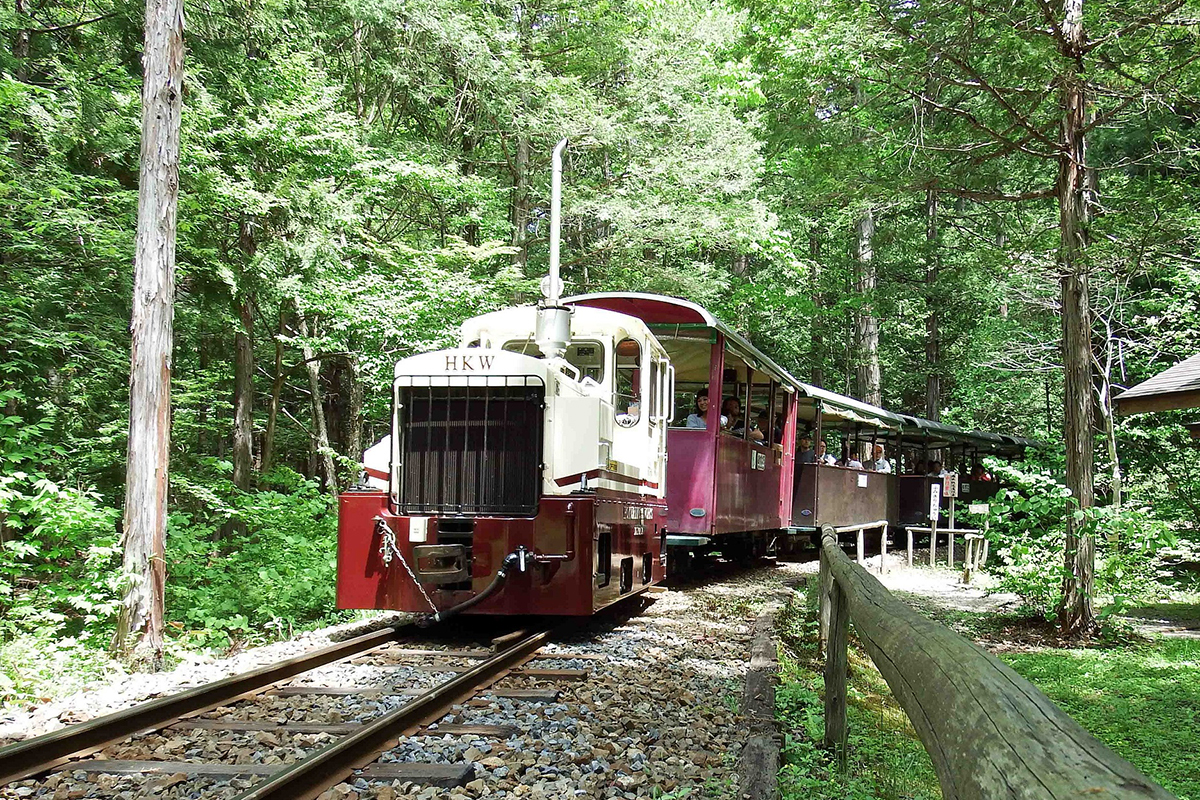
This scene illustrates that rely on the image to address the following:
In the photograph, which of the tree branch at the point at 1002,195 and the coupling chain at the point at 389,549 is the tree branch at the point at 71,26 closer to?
the coupling chain at the point at 389,549

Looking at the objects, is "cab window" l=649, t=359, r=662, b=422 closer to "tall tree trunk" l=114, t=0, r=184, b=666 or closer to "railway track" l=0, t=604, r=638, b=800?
"railway track" l=0, t=604, r=638, b=800

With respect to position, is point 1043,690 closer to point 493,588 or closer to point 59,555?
point 493,588

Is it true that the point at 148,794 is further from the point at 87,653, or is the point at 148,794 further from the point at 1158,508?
the point at 1158,508

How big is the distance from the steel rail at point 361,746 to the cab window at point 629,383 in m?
3.19

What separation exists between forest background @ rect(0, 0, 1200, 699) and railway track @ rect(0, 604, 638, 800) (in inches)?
68.3

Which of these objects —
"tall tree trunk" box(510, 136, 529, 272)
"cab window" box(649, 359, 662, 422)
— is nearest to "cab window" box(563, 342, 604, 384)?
"cab window" box(649, 359, 662, 422)

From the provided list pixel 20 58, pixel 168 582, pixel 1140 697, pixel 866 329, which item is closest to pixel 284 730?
pixel 1140 697

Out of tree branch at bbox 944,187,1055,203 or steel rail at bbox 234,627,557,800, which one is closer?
steel rail at bbox 234,627,557,800

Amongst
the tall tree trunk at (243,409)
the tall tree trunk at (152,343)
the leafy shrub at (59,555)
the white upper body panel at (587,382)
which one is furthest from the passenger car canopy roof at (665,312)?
the tall tree trunk at (243,409)

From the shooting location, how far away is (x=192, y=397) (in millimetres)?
13734

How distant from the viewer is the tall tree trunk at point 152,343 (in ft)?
24.7

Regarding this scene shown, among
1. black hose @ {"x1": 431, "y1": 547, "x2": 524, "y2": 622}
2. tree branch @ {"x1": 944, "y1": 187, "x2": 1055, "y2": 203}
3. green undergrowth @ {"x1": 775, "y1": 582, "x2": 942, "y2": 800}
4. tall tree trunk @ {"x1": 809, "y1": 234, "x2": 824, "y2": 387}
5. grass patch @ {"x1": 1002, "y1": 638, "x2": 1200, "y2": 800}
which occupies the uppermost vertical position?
tall tree trunk @ {"x1": 809, "y1": 234, "x2": 824, "y2": 387}

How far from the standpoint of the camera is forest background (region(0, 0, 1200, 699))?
31.9 ft

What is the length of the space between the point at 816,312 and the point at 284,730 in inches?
873
